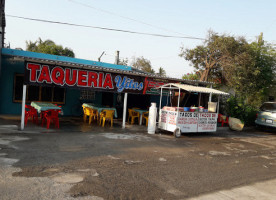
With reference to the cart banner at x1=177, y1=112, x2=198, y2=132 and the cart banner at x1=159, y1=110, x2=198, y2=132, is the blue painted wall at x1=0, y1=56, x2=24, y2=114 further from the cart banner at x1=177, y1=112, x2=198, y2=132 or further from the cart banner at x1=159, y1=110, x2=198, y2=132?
the cart banner at x1=177, y1=112, x2=198, y2=132

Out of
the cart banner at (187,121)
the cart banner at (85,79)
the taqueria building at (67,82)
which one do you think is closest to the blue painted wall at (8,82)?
the taqueria building at (67,82)

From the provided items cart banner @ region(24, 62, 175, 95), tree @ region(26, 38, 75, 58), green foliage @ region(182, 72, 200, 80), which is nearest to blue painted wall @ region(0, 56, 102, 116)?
cart banner @ region(24, 62, 175, 95)

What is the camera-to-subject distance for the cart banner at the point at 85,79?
8.76 metres

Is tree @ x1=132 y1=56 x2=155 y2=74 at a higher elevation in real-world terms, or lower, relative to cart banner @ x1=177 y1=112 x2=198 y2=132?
higher

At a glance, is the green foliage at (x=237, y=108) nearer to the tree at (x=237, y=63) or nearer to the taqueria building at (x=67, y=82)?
the tree at (x=237, y=63)

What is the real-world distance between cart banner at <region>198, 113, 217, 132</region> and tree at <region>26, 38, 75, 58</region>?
2533cm

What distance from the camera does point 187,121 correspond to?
1041cm

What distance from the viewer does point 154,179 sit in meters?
4.77

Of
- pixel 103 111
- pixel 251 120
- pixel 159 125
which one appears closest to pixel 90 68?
pixel 103 111

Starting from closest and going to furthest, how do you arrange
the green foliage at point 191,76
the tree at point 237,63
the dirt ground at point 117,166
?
1. the dirt ground at point 117,166
2. the tree at point 237,63
3. the green foliage at point 191,76

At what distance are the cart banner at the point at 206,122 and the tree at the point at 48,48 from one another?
83.1 feet

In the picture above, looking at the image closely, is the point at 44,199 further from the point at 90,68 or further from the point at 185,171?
the point at 90,68

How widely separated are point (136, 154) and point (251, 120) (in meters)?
12.3

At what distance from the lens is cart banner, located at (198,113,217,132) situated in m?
10.9
